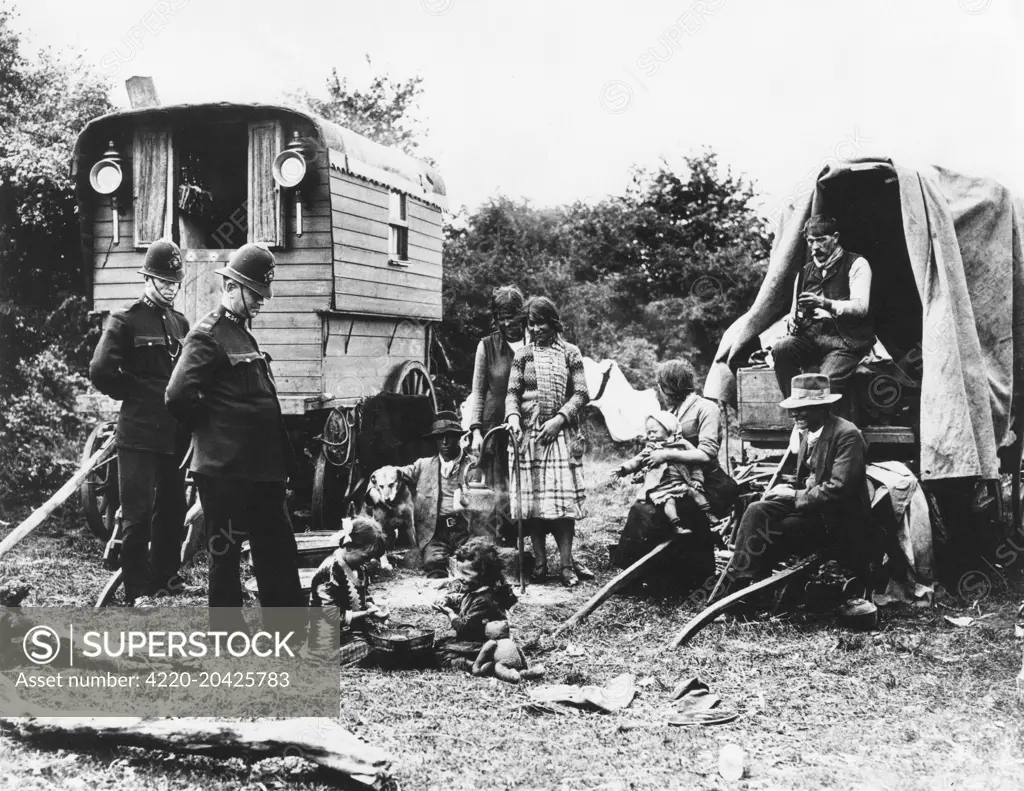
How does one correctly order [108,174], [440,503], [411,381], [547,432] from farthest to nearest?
[411,381], [108,174], [440,503], [547,432]

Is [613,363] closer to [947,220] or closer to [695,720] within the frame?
[947,220]

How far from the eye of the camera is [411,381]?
423 inches

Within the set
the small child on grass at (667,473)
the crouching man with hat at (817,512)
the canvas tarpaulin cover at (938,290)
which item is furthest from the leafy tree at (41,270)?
the crouching man with hat at (817,512)

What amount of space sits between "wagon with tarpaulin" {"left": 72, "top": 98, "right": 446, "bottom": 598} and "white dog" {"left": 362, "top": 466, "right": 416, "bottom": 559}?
580 mm

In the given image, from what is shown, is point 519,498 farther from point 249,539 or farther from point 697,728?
point 697,728

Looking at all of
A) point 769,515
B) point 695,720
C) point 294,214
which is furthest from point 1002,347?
point 294,214

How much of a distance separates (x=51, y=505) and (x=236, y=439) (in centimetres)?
282

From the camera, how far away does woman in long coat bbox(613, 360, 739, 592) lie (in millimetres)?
5918

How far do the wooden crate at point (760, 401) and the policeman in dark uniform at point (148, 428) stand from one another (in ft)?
13.0

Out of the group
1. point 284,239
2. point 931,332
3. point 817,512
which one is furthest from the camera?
point 284,239

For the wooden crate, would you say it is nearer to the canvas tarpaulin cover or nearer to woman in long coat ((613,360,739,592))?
the canvas tarpaulin cover

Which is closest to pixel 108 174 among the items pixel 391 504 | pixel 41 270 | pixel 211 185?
pixel 211 185

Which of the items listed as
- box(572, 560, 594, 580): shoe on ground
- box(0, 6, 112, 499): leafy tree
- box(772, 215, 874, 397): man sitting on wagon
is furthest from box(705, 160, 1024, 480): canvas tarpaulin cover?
box(0, 6, 112, 499): leafy tree

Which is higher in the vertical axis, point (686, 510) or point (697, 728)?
point (686, 510)
